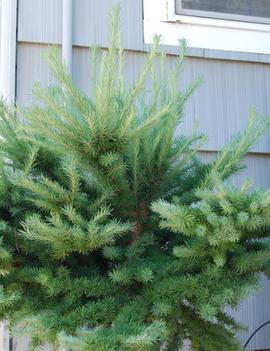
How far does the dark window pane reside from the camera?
2488 mm

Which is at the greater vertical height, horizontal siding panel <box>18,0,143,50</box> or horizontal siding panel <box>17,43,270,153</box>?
horizontal siding panel <box>18,0,143,50</box>

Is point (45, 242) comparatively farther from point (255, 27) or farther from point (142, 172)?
point (255, 27)

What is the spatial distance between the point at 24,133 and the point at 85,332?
1.90 feet

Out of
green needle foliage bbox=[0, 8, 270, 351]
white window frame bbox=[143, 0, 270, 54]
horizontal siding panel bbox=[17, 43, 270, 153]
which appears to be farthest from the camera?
white window frame bbox=[143, 0, 270, 54]

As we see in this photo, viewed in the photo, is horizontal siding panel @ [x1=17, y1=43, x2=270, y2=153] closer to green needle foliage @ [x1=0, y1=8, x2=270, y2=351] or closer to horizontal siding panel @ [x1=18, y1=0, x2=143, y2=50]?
horizontal siding panel @ [x1=18, y1=0, x2=143, y2=50]

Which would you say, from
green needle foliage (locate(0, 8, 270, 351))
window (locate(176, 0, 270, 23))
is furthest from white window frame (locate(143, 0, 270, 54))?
green needle foliage (locate(0, 8, 270, 351))

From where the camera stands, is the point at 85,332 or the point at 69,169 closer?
the point at 85,332

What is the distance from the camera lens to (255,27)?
2.54 meters

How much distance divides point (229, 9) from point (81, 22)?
809 millimetres

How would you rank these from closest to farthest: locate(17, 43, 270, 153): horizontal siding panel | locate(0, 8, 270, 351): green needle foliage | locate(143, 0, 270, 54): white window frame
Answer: locate(0, 8, 270, 351): green needle foliage, locate(17, 43, 270, 153): horizontal siding panel, locate(143, 0, 270, 54): white window frame

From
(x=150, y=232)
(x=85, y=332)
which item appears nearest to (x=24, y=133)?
(x=150, y=232)

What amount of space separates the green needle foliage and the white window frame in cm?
104

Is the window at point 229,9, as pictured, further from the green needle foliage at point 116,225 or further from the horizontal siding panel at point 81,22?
the green needle foliage at point 116,225

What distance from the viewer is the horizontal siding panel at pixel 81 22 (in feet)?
7.35
